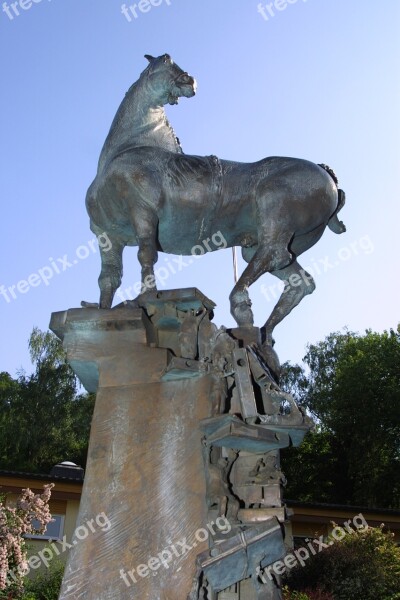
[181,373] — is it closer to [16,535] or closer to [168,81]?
[168,81]

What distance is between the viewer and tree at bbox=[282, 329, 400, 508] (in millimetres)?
34747

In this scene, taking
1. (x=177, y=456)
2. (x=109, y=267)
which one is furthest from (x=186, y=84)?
(x=177, y=456)

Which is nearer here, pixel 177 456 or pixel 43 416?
pixel 177 456

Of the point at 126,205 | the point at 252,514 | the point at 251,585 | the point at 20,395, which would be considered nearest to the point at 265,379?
the point at 252,514

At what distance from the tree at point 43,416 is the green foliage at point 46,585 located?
60.5 ft

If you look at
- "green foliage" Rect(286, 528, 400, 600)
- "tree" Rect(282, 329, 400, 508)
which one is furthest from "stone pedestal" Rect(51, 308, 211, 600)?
"tree" Rect(282, 329, 400, 508)

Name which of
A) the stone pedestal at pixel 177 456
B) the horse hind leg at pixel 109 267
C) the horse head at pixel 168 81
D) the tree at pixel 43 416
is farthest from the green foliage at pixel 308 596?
the tree at pixel 43 416

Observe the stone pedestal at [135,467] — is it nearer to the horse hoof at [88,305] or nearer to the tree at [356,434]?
→ the horse hoof at [88,305]

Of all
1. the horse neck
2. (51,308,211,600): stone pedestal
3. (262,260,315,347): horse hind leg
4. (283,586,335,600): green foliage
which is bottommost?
(283,586,335,600): green foliage

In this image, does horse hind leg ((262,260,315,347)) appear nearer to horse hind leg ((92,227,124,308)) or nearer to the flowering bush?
horse hind leg ((92,227,124,308))

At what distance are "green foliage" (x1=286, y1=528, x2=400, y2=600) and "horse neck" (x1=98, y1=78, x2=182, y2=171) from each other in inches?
563

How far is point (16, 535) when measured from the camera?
12.5m

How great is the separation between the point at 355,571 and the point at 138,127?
1563 centimetres

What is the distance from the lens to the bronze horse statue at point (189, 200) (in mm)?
5727
